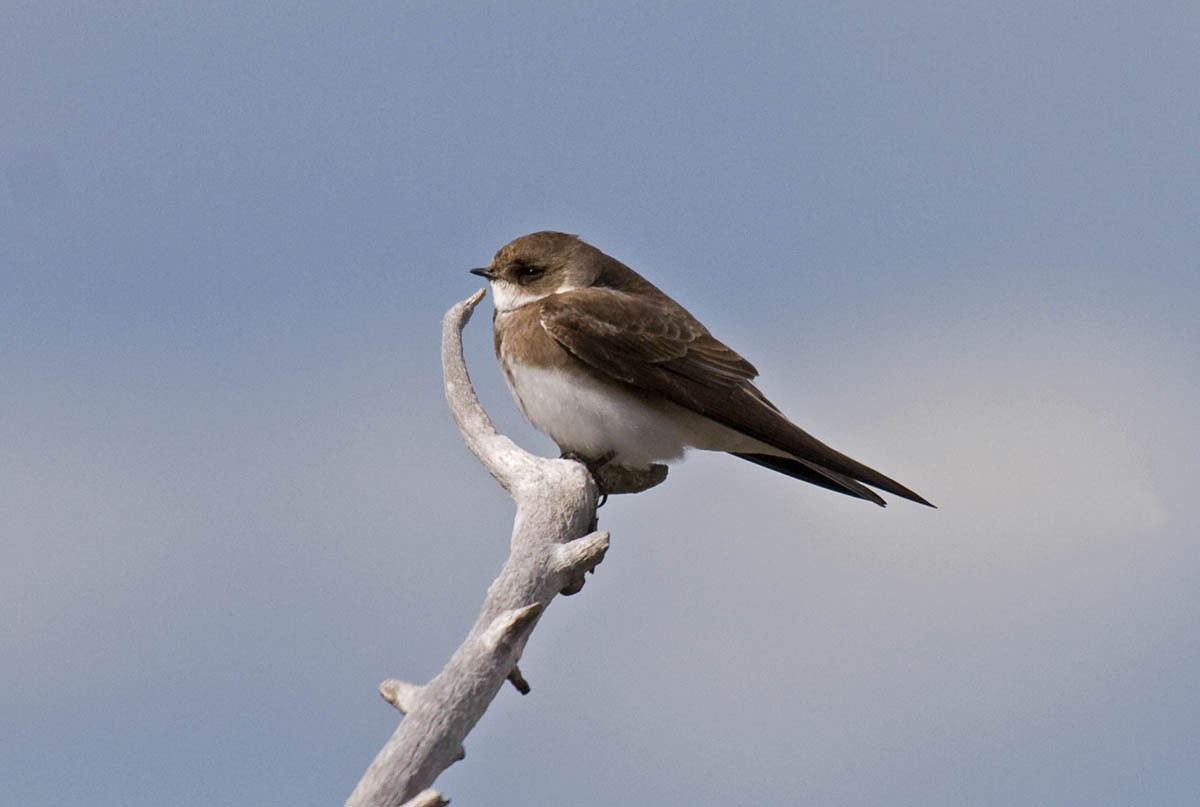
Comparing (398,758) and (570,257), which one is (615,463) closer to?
(570,257)

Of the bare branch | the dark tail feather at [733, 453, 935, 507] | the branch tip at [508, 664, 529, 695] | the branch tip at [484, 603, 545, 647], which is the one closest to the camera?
the bare branch

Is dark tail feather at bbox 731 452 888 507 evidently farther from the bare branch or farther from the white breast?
the bare branch

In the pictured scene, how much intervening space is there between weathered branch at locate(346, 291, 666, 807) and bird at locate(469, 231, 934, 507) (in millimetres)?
311

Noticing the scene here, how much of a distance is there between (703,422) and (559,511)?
4.13 feet

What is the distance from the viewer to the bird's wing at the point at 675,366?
8672mm

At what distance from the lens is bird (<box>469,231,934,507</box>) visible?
8727 mm

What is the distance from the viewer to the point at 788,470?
9.20 m

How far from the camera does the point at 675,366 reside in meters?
8.84

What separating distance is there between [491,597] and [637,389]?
1911mm

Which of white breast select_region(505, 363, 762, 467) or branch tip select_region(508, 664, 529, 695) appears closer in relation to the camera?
branch tip select_region(508, 664, 529, 695)

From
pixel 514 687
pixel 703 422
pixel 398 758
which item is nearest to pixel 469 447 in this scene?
pixel 703 422

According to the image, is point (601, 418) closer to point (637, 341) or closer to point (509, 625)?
point (637, 341)

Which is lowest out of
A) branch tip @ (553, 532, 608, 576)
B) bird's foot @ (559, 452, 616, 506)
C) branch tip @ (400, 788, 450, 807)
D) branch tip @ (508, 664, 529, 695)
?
branch tip @ (400, 788, 450, 807)

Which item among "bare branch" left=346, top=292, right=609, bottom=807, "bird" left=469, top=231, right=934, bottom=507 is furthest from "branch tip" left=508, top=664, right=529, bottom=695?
"bird" left=469, top=231, right=934, bottom=507
